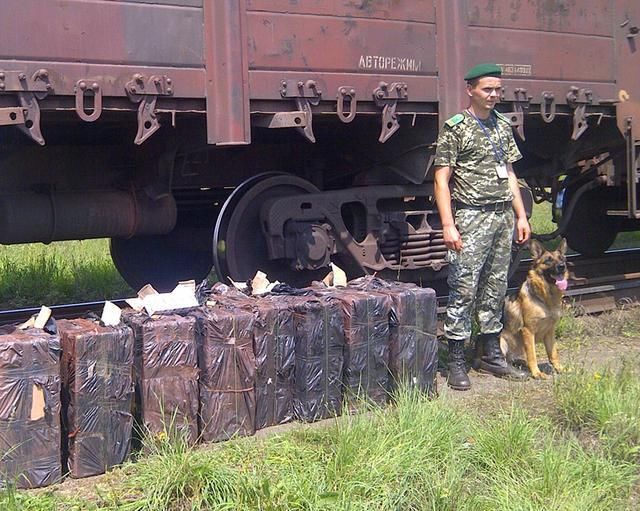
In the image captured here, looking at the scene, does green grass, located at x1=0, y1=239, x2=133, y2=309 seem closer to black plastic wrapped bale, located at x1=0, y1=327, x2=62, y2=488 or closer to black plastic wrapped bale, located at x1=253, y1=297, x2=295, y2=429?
black plastic wrapped bale, located at x1=253, y1=297, x2=295, y2=429

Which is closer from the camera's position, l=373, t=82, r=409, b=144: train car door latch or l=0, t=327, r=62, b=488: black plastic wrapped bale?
l=0, t=327, r=62, b=488: black plastic wrapped bale

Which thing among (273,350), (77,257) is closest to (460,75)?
(273,350)

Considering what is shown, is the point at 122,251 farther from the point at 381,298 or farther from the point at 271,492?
the point at 271,492

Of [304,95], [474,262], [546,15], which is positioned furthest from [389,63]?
[546,15]

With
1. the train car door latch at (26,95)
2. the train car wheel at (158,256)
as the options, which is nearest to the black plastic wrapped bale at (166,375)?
the train car door latch at (26,95)

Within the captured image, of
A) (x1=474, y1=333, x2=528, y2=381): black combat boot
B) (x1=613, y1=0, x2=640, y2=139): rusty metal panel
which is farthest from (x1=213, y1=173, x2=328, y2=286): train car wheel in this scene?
(x1=613, y1=0, x2=640, y2=139): rusty metal panel

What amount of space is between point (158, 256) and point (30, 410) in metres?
4.04

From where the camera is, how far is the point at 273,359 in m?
4.73

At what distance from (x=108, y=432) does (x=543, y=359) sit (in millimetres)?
3533

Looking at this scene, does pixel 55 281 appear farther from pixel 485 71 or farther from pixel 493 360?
pixel 485 71

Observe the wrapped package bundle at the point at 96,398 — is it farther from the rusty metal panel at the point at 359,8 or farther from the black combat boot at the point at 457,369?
the rusty metal panel at the point at 359,8

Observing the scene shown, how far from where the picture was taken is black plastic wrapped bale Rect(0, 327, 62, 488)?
385cm

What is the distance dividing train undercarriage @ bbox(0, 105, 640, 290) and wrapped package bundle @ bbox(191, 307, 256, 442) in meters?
1.70

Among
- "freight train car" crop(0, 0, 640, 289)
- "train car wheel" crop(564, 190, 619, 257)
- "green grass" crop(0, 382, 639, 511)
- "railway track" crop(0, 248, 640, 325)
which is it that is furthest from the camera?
"train car wheel" crop(564, 190, 619, 257)
